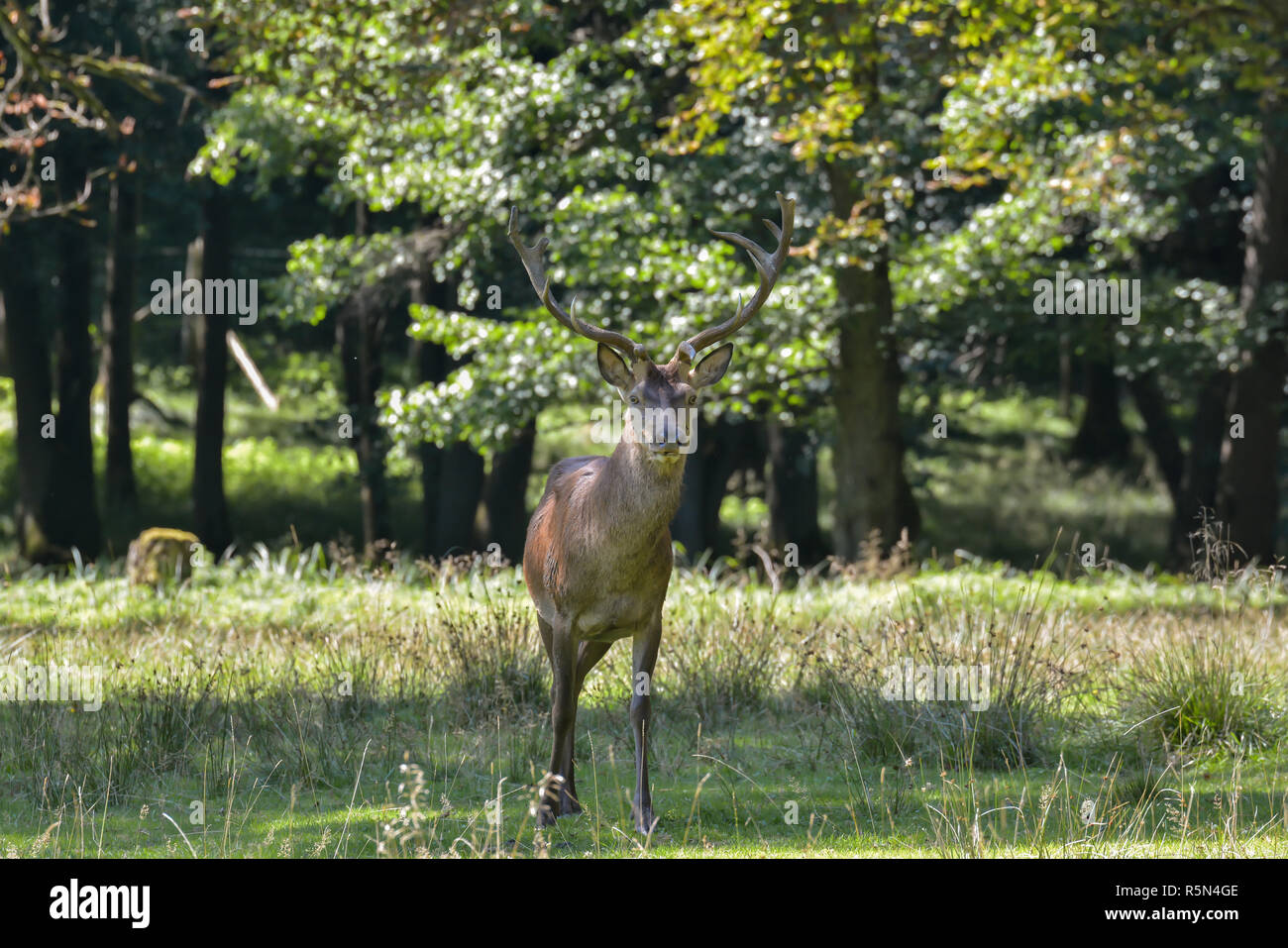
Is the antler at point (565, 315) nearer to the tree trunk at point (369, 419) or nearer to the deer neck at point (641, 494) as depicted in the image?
the deer neck at point (641, 494)

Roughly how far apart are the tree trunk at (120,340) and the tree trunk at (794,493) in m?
10.0

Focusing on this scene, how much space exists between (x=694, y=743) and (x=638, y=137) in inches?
381

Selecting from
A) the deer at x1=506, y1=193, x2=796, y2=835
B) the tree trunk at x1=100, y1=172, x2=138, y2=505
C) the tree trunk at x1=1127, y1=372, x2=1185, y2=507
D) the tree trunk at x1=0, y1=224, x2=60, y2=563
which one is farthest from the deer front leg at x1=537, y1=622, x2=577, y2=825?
the tree trunk at x1=1127, y1=372, x2=1185, y2=507

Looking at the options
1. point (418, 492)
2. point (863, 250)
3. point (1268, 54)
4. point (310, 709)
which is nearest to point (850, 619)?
point (310, 709)

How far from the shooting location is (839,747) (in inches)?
315

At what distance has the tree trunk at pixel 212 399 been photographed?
21.9 metres

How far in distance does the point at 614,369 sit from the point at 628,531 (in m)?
0.75

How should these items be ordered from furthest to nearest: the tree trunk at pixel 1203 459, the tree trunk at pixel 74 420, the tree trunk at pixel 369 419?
the tree trunk at pixel 1203 459, the tree trunk at pixel 369 419, the tree trunk at pixel 74 420

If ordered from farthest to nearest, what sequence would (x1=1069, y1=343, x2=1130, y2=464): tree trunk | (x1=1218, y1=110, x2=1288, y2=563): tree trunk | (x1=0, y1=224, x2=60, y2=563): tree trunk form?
(x1=1069, y1=343, x2=1130, y2=464): tree trunk
(x1=0, y1=224, x2=60, y2=563): tree trunk
(x1=1218, y1=110, x2=1288, y2=563): tree trunk

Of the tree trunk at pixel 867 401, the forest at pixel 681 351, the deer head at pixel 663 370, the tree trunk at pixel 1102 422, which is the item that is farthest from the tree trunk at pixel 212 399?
the deer head at pixel 663 370

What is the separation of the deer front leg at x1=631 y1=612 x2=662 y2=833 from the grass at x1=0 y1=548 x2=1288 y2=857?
12cm

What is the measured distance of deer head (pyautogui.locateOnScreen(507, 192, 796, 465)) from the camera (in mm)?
6191

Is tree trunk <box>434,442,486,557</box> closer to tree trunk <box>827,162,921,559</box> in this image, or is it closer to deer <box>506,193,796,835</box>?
tree trunk <box>827,162,921,559</box>
